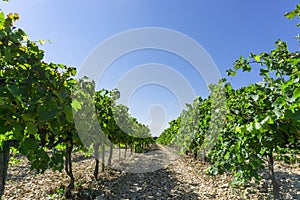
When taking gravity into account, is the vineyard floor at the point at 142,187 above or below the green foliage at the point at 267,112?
below

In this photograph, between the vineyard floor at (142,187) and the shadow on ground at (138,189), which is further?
the shadow on ground at (138,189)

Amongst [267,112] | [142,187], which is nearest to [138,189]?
[142,187]

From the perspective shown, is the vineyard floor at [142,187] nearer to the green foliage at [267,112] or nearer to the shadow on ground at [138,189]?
the shadow on ground at [138,189]

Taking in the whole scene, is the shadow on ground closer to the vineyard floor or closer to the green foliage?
the vineyard floor

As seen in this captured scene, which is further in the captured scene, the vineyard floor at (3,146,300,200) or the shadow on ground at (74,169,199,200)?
the shadow on ground at (74,169,199,200)

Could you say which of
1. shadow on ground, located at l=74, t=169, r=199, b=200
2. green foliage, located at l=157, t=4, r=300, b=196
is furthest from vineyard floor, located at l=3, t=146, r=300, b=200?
green foliage, located at l=157, t=4, r=300, b=196

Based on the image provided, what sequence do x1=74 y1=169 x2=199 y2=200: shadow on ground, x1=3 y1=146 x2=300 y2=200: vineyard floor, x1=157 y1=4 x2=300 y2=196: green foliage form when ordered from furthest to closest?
x1=74 y1=169 x2=199 y2=200: shadow on ground, x1=3 y1=146 x2=300 y2=200: vineyard floor, x1=157 y1=4 x2=300 y2=196: green foliage

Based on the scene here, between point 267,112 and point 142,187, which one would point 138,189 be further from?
point 267,112

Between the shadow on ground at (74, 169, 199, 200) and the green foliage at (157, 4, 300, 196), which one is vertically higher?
the green foliage at (157, 4, 300, 196)

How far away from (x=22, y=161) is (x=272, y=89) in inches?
569

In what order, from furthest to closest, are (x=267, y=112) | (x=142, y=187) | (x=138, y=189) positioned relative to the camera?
(x=142, y=187) < (x=138, y=189) < (x=267, y=112)

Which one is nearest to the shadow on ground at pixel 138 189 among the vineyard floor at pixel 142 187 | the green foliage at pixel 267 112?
the vineyard floor at pixel 142 187

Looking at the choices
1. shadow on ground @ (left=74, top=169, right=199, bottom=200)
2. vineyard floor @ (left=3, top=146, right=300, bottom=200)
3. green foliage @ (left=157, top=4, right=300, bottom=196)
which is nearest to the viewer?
green foliage @ (left=157, top=4, right=300, bottom=196)

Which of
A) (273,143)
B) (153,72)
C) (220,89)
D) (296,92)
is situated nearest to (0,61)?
(296,92)
